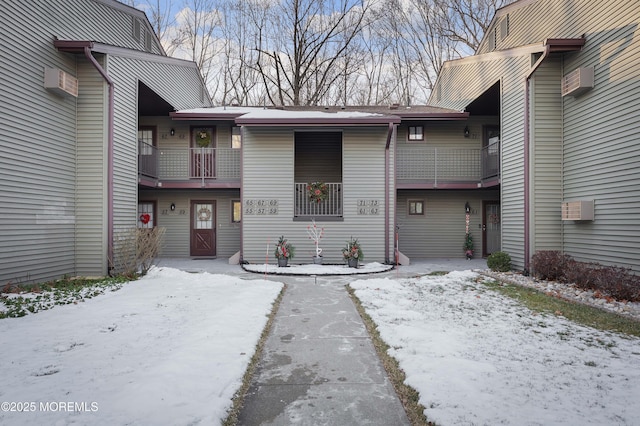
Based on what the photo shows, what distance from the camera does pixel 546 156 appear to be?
9.39m

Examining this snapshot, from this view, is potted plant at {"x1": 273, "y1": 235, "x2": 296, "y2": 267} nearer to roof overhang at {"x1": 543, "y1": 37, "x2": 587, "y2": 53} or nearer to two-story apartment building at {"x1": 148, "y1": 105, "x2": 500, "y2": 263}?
two-story apartment building at {"x1": 148, "y1": 105, "x2": 500, "y2": 263}

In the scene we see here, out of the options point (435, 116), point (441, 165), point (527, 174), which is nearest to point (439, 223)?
point (441, 165)

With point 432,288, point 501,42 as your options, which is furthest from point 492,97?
point 432,288

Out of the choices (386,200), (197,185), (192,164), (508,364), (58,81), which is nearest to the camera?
(508,364)

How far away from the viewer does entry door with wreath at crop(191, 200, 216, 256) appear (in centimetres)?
1397

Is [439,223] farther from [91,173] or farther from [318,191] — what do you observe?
[91,173]

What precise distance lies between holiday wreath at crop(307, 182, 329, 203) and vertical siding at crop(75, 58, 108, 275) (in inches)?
234

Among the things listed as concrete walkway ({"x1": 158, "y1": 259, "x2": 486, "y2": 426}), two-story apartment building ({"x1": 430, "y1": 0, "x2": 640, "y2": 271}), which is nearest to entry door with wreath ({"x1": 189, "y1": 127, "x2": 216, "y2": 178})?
concrete walkway ({"x1": 158, "y1": 259, "x2": 486, "y2": 426})

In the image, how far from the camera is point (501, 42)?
13.4m

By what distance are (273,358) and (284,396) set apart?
91 cm

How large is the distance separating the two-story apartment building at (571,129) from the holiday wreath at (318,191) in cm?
547

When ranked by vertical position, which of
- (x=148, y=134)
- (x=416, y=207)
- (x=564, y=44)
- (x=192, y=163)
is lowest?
(x=416, y=207)

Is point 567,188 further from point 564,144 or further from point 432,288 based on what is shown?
point 432,288

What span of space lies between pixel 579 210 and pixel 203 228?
38.9 feet
